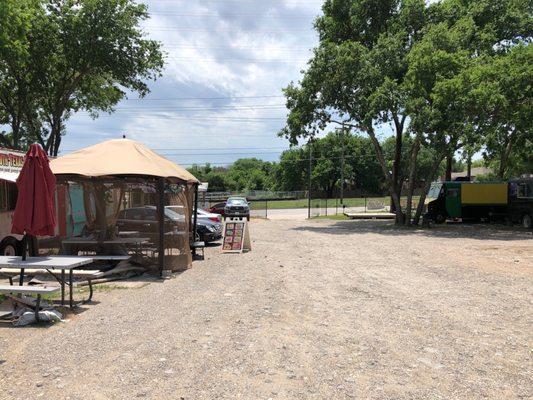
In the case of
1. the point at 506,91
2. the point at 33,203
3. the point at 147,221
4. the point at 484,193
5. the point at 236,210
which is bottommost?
the point at 236,210

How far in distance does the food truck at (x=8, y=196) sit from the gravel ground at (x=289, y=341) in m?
3.93

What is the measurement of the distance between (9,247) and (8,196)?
4.55 ft

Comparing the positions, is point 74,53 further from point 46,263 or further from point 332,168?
point 332,168

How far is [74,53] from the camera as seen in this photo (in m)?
23.6

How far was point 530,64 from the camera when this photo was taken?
2155cm

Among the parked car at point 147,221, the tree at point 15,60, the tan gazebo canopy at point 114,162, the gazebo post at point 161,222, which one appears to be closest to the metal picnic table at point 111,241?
the parked car at point 147,221

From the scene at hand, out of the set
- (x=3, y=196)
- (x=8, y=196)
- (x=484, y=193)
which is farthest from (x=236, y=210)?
(x=3, y=196)

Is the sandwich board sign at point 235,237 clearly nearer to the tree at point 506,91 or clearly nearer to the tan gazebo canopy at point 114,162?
the tan gazebo canopy at point 114,162

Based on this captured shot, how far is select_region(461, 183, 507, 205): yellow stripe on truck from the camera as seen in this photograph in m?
28.1

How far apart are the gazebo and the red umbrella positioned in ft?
8.24

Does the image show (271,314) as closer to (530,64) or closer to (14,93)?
(530,64)

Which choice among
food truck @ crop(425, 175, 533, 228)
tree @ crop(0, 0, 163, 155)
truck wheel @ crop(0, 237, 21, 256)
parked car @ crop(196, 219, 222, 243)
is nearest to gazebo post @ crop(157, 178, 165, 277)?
truck wheel @ crop(0, 237, 21, 256)

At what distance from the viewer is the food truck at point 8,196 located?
11.1 metres

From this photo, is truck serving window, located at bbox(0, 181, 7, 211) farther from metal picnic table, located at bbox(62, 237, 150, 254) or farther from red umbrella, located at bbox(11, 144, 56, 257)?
red umbrella, located at bbox(11, 144, 56, 257)
